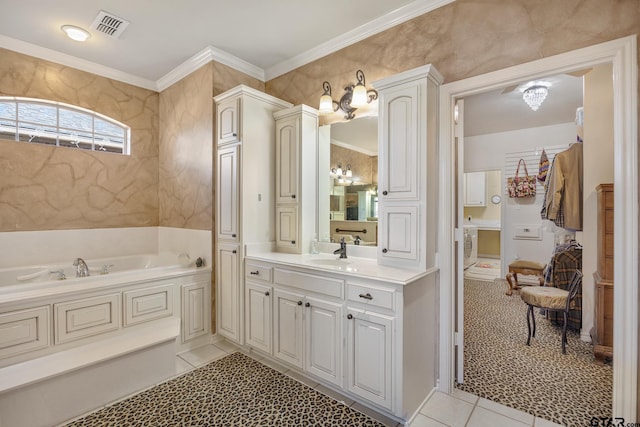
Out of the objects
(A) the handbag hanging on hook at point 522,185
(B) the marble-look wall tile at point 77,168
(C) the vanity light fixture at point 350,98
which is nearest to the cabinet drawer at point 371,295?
(C) the vanity light fixture at point 350,98

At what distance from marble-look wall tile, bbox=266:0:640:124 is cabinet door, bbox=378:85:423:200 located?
16.1 inches

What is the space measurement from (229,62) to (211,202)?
1.50 meters

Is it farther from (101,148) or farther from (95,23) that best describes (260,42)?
(101,148)

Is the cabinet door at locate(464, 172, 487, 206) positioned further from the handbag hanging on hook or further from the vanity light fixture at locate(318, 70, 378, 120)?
the vanity light fixture at locate(318, 70, 378, 120)

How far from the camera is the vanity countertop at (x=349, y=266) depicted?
1861mm

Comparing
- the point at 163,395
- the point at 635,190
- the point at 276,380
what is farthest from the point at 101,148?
Answer: the point at 635,190

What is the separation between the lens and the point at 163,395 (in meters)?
2.15

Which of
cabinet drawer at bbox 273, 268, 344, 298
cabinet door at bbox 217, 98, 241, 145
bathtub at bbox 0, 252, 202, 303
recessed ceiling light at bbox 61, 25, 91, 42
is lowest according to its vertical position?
bathtub at bbox 0, 252, 202, 303

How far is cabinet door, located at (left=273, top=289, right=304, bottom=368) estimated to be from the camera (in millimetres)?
2287

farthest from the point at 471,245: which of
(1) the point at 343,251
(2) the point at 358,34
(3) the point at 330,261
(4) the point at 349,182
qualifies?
(2) the point at 358,34

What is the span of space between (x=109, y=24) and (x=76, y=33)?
1.34ft

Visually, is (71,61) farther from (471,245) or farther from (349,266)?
(471,245)

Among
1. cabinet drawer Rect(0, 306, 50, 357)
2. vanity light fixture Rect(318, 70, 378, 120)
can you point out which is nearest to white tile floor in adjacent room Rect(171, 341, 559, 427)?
cabinet drawer Rect(0, 306, 50, 357)

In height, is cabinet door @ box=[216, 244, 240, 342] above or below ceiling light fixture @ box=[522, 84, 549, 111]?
below
